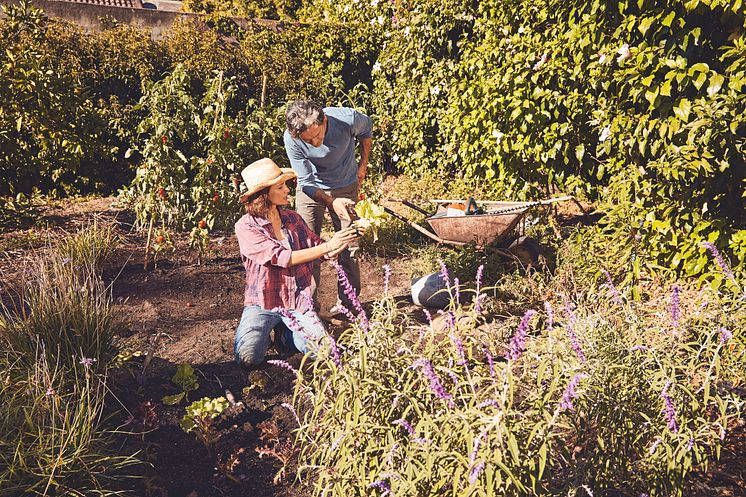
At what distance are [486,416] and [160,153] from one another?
438 centimetres

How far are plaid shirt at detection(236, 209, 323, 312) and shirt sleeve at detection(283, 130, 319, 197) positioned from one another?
1.54ft

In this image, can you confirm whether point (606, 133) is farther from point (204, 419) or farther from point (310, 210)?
point (204, 419)

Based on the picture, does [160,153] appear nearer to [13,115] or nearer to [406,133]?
[13,115]

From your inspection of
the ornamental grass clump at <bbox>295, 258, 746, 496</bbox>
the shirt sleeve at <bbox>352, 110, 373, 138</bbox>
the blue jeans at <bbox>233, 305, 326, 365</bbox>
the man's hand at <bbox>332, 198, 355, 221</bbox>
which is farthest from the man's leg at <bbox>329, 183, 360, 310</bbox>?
Result: the ornamental grass clump at <bbox>295, 258, 746, 496</bbox>

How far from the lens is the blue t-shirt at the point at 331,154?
4.27 m

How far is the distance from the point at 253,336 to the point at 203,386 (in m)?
0.38

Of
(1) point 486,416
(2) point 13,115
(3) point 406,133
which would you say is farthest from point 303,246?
(3) point 406,133

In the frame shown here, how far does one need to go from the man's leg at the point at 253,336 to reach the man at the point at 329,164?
30.8 inches

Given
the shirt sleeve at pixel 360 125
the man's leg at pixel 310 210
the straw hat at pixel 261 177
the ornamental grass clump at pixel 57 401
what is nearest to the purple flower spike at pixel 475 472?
the ornamental grass clump at pixel 57 401

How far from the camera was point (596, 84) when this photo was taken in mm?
4562

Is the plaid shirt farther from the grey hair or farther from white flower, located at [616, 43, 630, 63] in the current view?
white flower, located at [616, 43, 630, 63]

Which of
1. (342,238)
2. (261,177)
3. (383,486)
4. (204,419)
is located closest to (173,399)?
(204,419)

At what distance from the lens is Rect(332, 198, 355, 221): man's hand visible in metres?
4.01

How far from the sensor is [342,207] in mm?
4059
